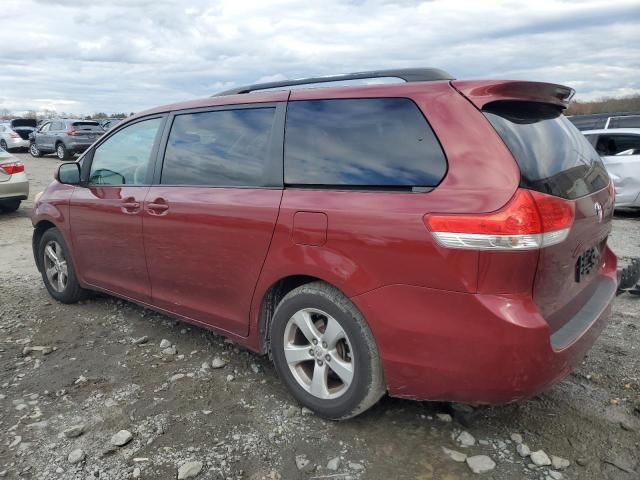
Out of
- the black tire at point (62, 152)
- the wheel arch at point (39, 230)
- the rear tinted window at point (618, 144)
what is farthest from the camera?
the black tire at point (62, 152)

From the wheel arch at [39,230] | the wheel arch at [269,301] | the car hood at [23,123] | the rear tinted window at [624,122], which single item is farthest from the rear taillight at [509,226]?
the car hood at [23,123]

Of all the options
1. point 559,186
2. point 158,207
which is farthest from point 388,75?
point 158,207

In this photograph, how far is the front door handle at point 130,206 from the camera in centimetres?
A: 374

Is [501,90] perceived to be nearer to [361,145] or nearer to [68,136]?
[361,145]

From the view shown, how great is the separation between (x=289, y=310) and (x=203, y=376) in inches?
35.8

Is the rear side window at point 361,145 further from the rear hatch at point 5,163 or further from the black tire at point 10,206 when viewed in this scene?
the black tire at point 10,206

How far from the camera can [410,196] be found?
2400 mm

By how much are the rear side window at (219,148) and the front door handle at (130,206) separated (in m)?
0.29

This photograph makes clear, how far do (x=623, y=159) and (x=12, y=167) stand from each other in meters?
10.3

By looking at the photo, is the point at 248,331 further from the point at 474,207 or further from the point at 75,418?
the point at 474,207

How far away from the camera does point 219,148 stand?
131 inches

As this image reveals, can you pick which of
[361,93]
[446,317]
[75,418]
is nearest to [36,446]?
[75,418]

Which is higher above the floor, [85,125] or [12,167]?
[12,167]

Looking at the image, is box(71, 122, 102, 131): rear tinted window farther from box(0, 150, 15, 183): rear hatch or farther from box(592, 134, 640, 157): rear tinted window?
box(592, 134, 640, 157): rear tinted window
